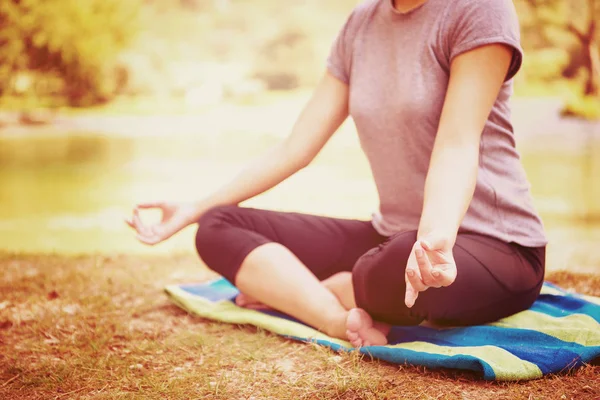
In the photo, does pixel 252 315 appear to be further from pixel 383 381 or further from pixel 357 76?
pixel 357 76

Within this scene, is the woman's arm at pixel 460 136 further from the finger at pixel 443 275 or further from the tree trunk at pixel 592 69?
the tree trunk at pixel 592 69

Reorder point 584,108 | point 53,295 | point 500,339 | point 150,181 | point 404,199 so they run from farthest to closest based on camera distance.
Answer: point 150,181 < point 584,108 < point 53,295 < point 404,199 < point 500,339

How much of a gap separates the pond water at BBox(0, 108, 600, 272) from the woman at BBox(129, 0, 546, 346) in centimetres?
278

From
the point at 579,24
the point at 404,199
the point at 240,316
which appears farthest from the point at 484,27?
the point at 579,24

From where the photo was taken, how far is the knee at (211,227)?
1433 mm

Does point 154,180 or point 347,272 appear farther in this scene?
point 154,180

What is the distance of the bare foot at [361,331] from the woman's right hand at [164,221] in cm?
51

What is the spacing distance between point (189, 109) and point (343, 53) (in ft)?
10.9

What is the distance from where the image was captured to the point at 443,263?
914mm

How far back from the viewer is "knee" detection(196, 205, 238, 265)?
56.4 inches

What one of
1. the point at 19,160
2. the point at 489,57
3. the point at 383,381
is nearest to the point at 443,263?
the point at 383,381

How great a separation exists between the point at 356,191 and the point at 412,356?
3399mm

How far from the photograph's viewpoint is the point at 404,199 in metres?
1.34

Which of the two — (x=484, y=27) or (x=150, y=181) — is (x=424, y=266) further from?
(x=150, y=181)
